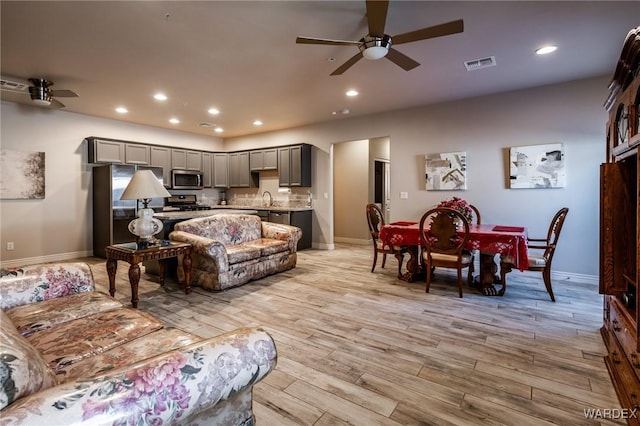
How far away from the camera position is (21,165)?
16.6ft

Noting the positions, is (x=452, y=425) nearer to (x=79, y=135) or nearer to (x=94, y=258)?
(x=94, y=258)

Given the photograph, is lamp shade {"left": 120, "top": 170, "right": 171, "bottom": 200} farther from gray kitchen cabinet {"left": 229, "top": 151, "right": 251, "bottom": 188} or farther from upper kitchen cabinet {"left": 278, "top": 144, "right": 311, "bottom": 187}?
gray kitchen cabinet {"left": 229, "top": 151, "right": 251, "bottom": 188}

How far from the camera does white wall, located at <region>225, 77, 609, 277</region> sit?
4.02 meters

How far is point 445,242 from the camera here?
3.46 metres

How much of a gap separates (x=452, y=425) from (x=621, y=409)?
947 millimetres

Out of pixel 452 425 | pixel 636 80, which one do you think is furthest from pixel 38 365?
pixel 636 80

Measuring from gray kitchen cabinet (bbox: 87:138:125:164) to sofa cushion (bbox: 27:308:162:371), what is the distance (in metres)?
5.03

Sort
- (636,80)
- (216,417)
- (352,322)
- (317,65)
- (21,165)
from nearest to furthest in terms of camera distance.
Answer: (216,417) < (636,80) < (352,322) < (317,65) < (21,165)

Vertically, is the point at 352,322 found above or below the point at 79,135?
below

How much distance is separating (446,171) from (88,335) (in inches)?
192

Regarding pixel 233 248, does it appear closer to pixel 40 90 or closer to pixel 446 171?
pixel 40 90

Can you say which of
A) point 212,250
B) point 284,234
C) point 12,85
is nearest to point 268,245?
point 284,234

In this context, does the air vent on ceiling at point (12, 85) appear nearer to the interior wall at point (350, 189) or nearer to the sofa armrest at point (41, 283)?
the sofa armrest at point (41, 283)

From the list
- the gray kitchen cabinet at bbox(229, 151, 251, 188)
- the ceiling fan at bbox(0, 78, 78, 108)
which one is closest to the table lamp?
the ceiling fan at bbox(0, 78, 78, 108)
